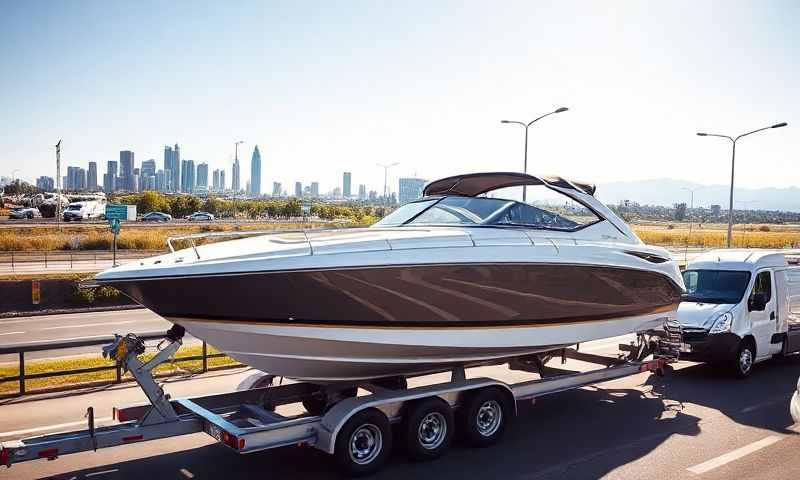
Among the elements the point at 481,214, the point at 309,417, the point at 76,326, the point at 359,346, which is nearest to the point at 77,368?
the point at 309,417

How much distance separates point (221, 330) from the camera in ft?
22.5

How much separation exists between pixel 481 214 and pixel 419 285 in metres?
1.85

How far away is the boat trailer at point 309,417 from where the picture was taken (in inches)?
253

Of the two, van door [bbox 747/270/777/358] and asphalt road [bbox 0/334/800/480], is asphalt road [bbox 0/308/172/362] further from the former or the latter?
van door [bbox 747/270/777/358]

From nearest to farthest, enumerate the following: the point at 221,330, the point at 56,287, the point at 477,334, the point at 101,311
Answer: the point at 221,330 < the point at 477,334 < the point at 101,311 < the point at 56,287

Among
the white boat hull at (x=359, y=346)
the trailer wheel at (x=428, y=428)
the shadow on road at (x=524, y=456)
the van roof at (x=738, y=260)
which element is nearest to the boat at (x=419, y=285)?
the white boat hull at (x=359, y=346)

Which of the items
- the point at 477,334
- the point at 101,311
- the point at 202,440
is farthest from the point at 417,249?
the point at 101,311

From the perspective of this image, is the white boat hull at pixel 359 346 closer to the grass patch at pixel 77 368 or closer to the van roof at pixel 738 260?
the grass patch at pixel 77 368

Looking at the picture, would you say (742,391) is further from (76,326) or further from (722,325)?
(76,326)

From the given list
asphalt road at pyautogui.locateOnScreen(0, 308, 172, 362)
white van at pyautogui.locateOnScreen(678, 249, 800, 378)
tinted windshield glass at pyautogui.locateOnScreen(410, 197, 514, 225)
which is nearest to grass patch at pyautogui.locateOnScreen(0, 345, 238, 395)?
asphalt road at pyautogui.locateOnScreen(0, 308, 172, 362)

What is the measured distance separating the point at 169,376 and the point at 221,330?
177 inches

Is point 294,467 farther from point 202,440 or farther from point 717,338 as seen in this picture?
point 717,338

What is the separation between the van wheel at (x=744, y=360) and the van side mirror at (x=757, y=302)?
59 cm

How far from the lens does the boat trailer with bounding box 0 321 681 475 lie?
6438mm
